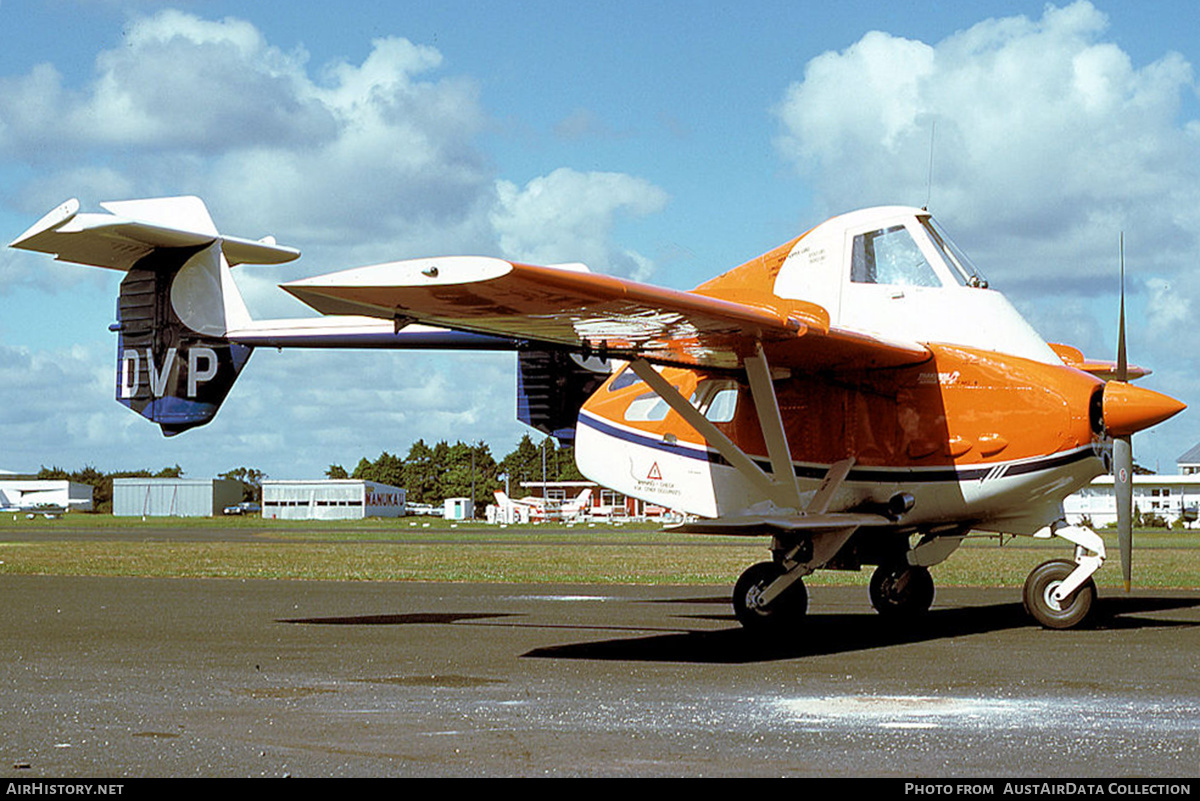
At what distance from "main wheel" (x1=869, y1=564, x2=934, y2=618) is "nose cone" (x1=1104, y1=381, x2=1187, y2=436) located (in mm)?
3000

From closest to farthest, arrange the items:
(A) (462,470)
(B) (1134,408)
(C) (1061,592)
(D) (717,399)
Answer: (B) (1134,408) → (C) (1061,592) → (D) (717,399) → (A) (462,470)

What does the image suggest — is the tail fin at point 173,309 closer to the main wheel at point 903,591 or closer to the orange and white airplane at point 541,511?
the main wheel at point 903,591

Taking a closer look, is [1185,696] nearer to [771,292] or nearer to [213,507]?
[771,292]

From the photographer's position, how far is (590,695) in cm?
820

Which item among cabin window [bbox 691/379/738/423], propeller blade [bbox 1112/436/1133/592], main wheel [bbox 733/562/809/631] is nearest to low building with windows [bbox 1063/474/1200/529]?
propeller blade [bbox 1112/436/1133/592]

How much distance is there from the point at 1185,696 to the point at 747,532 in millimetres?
4041

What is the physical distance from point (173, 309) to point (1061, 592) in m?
12.2

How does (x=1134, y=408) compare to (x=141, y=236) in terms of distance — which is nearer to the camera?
(x=1134, y=408)

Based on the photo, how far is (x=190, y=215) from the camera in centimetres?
1803

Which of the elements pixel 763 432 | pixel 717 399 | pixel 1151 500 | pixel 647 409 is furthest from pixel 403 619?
pixel 1151 500

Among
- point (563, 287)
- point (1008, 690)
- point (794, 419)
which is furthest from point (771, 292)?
point (1008, 690)

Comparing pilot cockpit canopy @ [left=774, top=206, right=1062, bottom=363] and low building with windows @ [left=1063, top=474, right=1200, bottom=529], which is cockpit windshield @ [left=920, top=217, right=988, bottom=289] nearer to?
pilot cockpit canopy @ [left=774, top=206, right=1062, bottom=363]

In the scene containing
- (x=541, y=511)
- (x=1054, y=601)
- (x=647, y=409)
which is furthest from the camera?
(x=541, y=511)

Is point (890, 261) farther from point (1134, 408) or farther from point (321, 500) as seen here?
point (321, 500)
